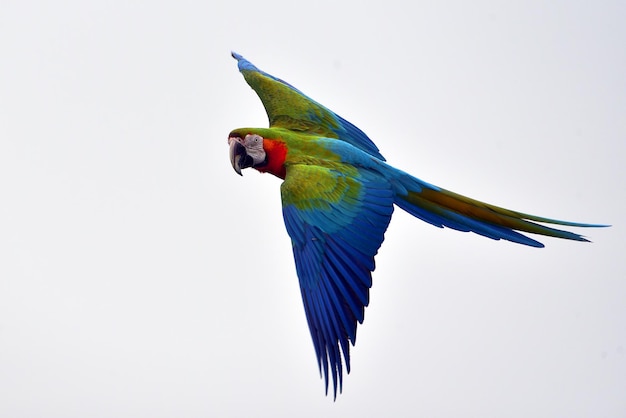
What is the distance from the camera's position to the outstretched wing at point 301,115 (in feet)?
28.9

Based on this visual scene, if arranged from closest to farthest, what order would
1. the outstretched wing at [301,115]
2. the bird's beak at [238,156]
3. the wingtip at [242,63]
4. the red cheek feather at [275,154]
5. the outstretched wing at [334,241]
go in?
the outstretched wing at [334,241], the red cheek feather at [275,154], the bird's beak at [238,156], the outstretched wing at [301,115], the wingtip at [242,63]

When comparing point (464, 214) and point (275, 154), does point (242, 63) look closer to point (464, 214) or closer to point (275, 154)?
point (275, 154)

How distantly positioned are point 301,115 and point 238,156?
2.93ft

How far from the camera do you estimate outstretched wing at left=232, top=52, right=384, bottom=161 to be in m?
8.82

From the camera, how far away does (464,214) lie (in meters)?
7.86

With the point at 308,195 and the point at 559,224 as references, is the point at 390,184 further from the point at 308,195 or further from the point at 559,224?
the point at 559,224

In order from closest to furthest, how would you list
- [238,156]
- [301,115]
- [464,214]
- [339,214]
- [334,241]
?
1. [334,241]
2. [339,214]
3. [464,214]
4. [238,156]
5. [301,115]

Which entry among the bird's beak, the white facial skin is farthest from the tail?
the bird's beak

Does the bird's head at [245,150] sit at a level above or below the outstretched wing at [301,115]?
below

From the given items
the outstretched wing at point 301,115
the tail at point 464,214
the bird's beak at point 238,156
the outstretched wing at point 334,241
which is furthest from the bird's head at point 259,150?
the tail at point 464,214

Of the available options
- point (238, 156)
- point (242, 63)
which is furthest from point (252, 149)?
point (242, 63)

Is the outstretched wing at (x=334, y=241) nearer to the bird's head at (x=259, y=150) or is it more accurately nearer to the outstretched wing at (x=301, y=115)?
the bird's head at (x=259, y=150)

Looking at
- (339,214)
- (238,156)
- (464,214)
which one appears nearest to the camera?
(339,214)

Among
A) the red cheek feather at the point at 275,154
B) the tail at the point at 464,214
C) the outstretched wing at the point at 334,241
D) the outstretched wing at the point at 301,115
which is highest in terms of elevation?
the outstretched wing at the point at 301,115
